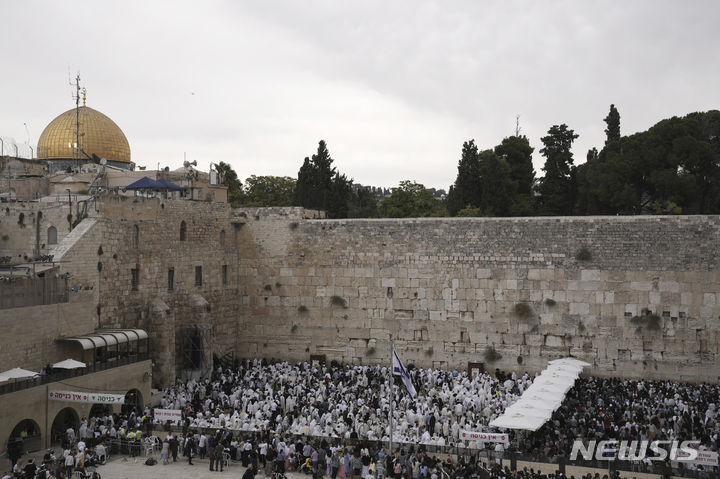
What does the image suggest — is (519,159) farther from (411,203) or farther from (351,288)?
(351,288)

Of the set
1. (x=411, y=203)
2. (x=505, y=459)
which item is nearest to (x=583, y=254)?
(x=505, y=459)

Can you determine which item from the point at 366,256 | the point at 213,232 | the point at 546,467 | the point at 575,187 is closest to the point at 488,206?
the point at 575,187

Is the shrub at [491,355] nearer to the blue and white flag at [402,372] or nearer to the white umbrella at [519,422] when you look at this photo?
the white umbrella at [519,422]

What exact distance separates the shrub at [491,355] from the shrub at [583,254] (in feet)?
13.8

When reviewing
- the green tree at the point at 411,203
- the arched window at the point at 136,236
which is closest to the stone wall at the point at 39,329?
the arched window at the point at 136,236

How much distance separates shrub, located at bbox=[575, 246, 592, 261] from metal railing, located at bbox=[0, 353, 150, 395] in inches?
563

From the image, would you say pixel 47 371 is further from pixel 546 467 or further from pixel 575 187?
pixel 575 187

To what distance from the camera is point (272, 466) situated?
16.3 m

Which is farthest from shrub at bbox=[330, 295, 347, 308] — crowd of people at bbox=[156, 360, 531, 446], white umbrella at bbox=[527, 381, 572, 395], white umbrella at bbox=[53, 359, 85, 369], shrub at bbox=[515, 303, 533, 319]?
white umbrella at bbox=[53, 359, 85, 369]

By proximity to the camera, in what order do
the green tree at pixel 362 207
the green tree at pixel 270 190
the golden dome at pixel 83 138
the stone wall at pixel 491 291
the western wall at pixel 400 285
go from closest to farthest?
1. the western wall at pixel 400 285
2. the stone wall at pixel 491 291
3. the golden dome at pixel 83 138
4. the green tree at pixel 270 190
5. the green tree at pixel 362 207

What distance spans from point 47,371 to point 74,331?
1.81 m

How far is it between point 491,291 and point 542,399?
725 centimetres

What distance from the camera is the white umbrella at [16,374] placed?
635 inches

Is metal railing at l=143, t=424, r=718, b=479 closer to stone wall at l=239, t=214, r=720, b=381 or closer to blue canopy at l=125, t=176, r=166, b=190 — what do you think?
stone wall at l=239, t=214, r=720, b=381
